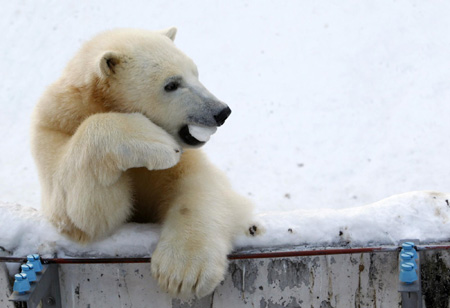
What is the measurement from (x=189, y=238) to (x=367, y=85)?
349 centimetres

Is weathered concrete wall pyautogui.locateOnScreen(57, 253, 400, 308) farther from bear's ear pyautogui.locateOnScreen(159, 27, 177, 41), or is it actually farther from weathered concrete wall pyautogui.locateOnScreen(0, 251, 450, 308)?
bear's ear pyautogui.locateOnScreen(159, 27, 177, 41)

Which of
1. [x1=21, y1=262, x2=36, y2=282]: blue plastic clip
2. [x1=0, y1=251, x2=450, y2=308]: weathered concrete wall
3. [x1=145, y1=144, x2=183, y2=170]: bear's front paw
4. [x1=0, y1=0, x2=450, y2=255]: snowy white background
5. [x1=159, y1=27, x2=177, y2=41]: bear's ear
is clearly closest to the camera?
[x1=145, y1=144, x2=183, y2=170]: bear's front paw

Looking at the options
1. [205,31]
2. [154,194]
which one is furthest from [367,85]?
[154,194]

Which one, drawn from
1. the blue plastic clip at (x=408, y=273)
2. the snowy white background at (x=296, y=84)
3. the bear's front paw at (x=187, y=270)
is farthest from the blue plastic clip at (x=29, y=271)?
the snowy white background at (x=296, y=84)

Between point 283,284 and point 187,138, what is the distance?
2.16ft

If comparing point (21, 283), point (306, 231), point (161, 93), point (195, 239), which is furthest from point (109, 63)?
point (306, 231)

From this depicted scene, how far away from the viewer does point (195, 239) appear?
2.03 metres

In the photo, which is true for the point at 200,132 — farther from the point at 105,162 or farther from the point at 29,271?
the point at 29,271

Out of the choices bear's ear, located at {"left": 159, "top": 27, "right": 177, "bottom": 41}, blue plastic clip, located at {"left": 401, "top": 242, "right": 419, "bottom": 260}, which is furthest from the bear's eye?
blue plastic clip, located at {"left": 401, "top": 242, "right": 419, "bottom": 260}

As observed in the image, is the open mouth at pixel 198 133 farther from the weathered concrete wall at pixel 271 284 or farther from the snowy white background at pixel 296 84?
the snowy white background at pixel 296 84

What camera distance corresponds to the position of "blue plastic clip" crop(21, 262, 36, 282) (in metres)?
2.00

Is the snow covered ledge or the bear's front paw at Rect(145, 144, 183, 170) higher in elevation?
the bear's front paw at Rect(145, 144, 183, 170)

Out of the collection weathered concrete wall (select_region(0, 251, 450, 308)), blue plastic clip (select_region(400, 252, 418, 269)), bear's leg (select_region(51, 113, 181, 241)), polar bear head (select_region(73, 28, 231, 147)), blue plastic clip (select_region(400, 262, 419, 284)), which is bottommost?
weathered concrete wall (select_region(0, 251, 450, 308))

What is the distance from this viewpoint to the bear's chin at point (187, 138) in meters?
2.10
